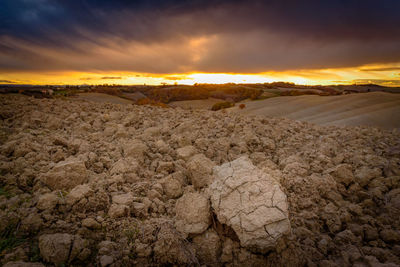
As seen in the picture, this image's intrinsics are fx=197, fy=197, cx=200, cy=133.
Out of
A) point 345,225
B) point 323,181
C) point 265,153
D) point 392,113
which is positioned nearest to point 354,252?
point 345,225

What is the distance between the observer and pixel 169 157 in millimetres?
3004

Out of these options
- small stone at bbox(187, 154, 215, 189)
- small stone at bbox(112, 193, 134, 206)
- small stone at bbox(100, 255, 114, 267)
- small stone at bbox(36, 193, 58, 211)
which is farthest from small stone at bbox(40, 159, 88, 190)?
small stone at bbox(187, 154, 215, 189)

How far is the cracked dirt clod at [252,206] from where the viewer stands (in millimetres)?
1574

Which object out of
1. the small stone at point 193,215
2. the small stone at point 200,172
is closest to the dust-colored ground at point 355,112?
the small stone at point 200,172

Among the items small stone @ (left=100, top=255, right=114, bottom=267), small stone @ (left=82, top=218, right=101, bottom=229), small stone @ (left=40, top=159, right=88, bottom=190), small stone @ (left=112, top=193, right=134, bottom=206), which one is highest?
small stone @ (left=40, top=159, right=88, bottom=190)

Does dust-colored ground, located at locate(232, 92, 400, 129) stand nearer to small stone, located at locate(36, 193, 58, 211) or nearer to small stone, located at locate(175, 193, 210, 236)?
small stone, located at locate(175, 193, 210, 236)

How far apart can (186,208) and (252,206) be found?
0.63 metres

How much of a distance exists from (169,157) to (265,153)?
1.75 metres

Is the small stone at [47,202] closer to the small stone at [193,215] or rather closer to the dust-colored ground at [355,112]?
the small stone at [193,215]

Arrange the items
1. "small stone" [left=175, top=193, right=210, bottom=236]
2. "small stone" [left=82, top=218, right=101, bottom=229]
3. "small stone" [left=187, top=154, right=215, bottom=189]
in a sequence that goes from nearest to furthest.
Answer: "small stone" [left=82, top=218, right=101, bottom=229] → "small stone" [left=175, top=193, right=210, bottom=236] → "small stone" [left=187, top=154, right=215, bottom=189]

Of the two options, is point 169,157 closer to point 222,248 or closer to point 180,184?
point 180,184

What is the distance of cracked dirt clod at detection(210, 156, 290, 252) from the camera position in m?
1.57

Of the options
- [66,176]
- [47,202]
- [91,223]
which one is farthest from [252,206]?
[66,176]

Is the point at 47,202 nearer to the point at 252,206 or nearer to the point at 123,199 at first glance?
the point at 123,199
